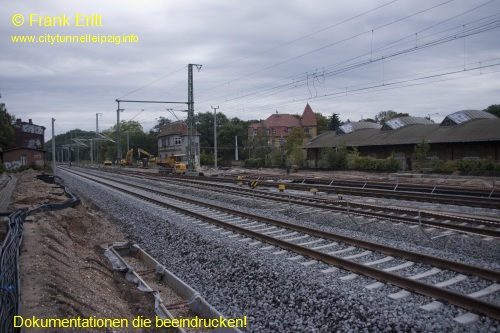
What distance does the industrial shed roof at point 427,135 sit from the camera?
3950 centimetres

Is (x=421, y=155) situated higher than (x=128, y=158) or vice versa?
(x=128, y=158)

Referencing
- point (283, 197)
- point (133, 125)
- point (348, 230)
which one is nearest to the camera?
point (348, 230)

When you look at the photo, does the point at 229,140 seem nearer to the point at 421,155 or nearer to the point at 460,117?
the point at 460,117

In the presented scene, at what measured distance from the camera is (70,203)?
15.3 metres

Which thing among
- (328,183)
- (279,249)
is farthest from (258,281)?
(328,183)

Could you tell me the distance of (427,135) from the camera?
45.7 m

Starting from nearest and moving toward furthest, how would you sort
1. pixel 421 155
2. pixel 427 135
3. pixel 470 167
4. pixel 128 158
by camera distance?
pixel 470 167 < pixel 421 155 < pixel 427 135 < pixel 128 158

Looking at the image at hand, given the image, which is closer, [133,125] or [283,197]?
[283,197]

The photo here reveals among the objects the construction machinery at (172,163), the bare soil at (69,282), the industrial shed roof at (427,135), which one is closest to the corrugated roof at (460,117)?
the industrial shed roof at (427,135)

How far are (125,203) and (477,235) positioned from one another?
1580cm

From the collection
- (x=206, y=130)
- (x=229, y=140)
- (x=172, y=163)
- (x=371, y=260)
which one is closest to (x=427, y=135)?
(x=172, y=163)

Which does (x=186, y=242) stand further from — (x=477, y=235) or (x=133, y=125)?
(x=133, y=125)

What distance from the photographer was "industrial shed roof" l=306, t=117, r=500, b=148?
39.5 m

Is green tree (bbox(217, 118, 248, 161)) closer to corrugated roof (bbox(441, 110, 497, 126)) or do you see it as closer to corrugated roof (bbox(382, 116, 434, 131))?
corrugated roof (bbox(382, 116, 434, 131))
